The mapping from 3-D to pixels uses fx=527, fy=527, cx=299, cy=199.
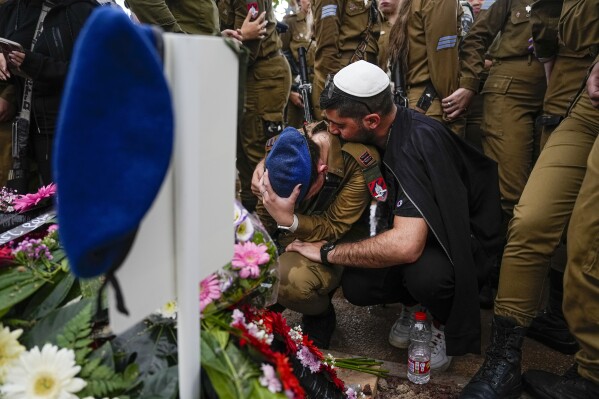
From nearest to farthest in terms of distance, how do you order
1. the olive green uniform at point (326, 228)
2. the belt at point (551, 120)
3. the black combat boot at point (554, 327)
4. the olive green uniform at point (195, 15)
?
the olive green uniform at point (326, 228)
the black combat boot at point (554, 327)
the belt at point (551, 120)
the olive green uniform at point (195, 15)

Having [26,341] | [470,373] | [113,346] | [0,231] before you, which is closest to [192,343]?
[113,346]

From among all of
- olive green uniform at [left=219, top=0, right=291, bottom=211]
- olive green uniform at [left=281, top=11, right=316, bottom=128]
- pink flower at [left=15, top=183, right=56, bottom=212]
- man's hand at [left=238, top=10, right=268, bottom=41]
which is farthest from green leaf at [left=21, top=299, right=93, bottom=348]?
olive green uniform at [left=281, top=11, right=316, bottom=128]

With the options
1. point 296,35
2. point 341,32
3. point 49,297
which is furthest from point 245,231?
point 296,35

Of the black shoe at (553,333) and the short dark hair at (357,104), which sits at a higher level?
the short dark hair at (357,104)

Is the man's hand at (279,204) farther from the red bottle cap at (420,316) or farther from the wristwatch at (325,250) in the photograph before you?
the red bottle cap at (420,316)

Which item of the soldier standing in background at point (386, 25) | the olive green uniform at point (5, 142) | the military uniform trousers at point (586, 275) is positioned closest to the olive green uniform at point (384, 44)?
the soldier standing in background at point (386, 25)

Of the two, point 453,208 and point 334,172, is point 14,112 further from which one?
point 453,208

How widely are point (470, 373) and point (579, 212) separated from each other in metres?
0.90

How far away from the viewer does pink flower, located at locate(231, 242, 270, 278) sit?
1303mm

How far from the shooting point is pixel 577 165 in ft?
7.20

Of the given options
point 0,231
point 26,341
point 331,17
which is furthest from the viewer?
point 331,17

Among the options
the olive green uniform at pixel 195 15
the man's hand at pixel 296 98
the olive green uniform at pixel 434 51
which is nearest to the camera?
the olive green uniform at pixel 434 51

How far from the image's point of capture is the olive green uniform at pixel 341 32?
3986mm

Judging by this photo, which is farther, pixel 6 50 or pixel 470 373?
pixel 6 50
